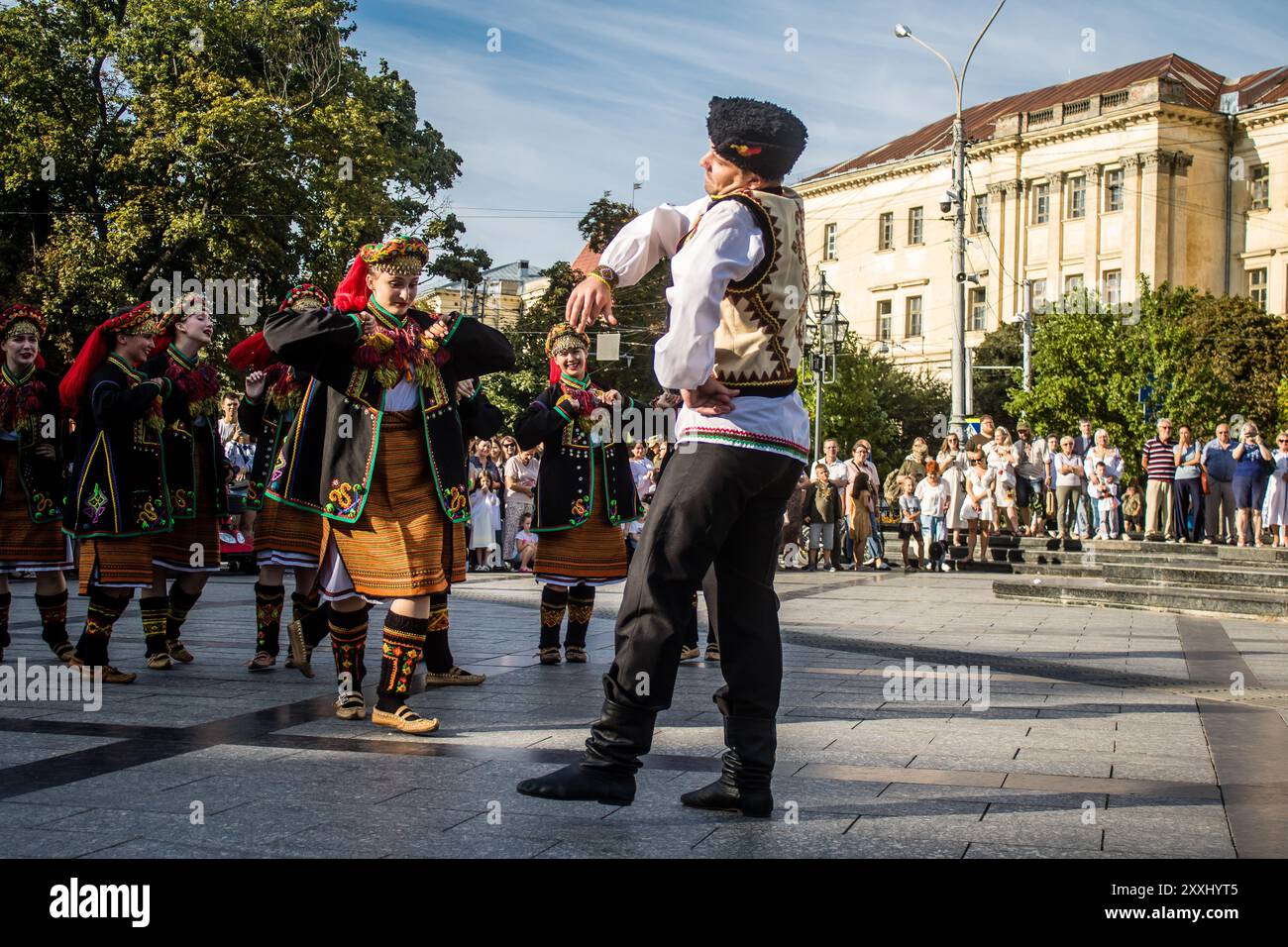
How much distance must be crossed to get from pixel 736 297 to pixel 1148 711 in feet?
12.6

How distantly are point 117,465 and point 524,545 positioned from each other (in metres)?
12.4

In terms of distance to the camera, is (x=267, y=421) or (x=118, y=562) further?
(x=267, y=421)

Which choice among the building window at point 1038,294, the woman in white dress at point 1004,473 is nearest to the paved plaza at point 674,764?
the woman in white dress at point 1004,473

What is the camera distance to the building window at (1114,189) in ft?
213

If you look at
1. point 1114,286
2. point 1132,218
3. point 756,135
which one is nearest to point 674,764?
point 756,135

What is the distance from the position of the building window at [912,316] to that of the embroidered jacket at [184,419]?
69329mm

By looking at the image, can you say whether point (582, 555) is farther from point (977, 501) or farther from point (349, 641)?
point (977, 501)

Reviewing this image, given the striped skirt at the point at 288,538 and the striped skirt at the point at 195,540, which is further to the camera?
the striped skirt at the point at 195,540

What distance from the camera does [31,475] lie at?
26.8 ft

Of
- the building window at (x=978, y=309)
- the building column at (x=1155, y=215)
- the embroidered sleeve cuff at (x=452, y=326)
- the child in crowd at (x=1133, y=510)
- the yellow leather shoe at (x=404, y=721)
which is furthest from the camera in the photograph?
the building window at (x=978, y=309)

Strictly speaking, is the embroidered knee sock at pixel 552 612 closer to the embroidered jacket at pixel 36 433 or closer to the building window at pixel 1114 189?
the embroidered jacket at pixel 36 433

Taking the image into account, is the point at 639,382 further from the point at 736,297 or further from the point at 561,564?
the point at 736,297

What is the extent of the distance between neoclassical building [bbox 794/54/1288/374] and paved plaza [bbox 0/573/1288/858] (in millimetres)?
57483
